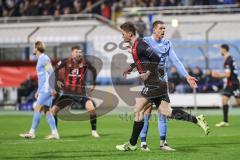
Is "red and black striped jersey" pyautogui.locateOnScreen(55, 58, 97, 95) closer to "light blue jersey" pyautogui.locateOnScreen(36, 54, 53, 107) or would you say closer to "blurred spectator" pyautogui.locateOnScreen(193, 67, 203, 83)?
"light blue jersey" pyautogui.locateOnScreen(36, 54, 53, 107)

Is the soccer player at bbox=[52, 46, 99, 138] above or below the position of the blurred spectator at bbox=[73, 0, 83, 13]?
below

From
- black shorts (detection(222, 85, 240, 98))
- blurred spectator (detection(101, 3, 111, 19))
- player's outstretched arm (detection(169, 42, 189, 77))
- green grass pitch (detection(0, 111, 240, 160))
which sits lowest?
green grass pitch (detection(0, 111, 240, 160))

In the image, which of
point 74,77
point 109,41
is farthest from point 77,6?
point 74,77

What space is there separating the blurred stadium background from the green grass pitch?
171mm

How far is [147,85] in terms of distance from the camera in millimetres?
12461

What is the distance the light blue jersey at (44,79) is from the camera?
16250 mm

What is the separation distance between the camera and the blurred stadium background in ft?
84.1

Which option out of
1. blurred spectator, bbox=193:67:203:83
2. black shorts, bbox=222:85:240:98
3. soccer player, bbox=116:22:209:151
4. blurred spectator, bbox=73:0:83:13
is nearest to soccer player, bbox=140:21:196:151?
soccer player, bbox=116:22:209:151

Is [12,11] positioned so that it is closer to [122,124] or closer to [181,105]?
[181,105]

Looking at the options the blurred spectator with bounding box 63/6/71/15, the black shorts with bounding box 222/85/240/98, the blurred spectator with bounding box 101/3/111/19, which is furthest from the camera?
the blurred spectator with bounding box 63/6/71/15

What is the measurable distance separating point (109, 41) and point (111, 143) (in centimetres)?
1485

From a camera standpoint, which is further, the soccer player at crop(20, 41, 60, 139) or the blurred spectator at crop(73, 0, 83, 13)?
the blurred spectator at crop(73, 0, 83, 13)

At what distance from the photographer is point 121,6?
34.1 meters

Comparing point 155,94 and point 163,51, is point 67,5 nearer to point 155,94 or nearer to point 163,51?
point 163,51
